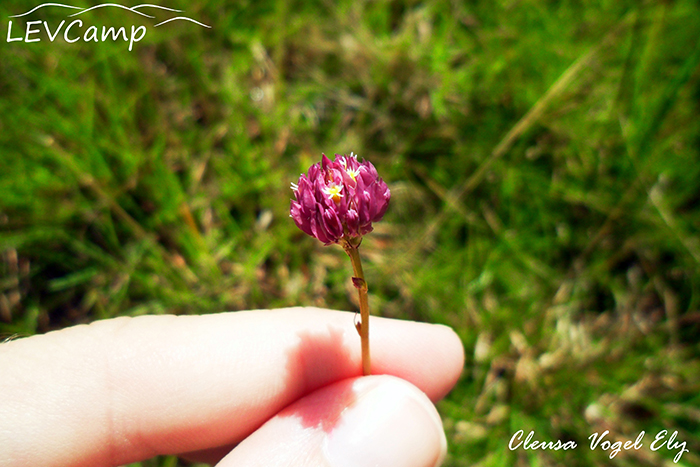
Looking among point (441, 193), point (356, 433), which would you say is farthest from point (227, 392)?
point (441, 193)

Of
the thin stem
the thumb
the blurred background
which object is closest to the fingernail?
the thumb

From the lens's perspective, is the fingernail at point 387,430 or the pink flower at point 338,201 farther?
the fingernail at point 387,430

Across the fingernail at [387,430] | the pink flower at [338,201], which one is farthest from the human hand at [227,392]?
the pink flower at [338,201]

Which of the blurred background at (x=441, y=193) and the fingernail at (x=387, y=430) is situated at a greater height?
the blurred background at (x=441, y=193)

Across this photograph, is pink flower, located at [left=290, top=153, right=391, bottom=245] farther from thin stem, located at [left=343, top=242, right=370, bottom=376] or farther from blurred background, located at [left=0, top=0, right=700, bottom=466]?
blurred background, located at [left=0, top=0, right=700, bottom=466]

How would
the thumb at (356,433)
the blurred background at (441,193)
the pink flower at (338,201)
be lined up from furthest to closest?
1. the blurred background at (441,193)
2. the thumb at (356,433)
3. the pink flower at (338,201)

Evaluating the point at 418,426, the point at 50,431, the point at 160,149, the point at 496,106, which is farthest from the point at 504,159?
the point at 50,431

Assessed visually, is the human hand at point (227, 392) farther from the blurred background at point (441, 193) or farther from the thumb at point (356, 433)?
the blurred background at point (441, 193)
